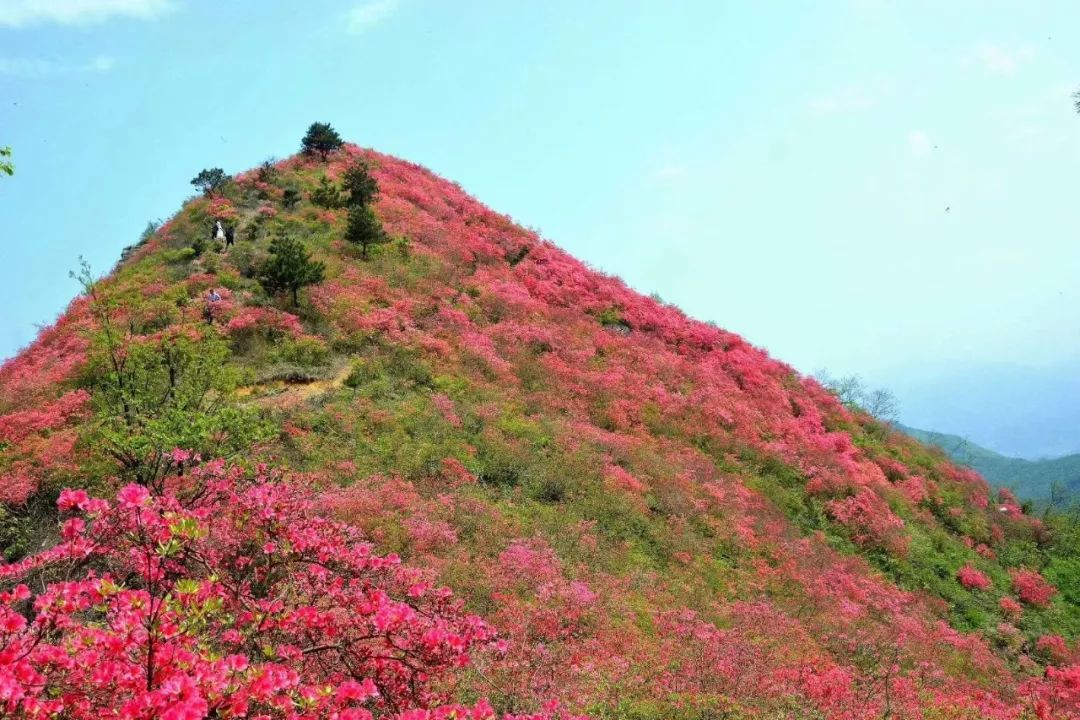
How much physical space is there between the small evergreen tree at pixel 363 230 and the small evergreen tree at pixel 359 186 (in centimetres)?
327

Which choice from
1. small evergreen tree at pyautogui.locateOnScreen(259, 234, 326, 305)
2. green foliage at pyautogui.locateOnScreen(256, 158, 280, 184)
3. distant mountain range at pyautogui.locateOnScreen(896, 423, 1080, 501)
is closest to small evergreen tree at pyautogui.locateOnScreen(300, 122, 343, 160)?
green foliage at pyautogui.locateOnScreen(256, 158, 280, 184)

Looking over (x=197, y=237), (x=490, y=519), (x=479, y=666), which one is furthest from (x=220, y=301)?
(x=479, y=666)

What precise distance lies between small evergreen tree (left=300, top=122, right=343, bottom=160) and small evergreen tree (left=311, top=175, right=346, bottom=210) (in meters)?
6.35

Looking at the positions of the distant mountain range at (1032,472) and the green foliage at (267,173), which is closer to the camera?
the green foliage at (267,173)

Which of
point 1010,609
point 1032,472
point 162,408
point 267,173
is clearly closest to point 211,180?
point 267,173

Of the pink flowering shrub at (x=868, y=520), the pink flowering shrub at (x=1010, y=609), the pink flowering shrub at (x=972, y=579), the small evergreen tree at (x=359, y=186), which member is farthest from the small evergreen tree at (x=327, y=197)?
the pink flowering shrub at (x=1010, y=609)

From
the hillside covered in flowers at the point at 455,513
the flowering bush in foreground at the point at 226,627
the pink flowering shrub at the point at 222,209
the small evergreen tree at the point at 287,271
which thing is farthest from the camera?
the pink flowering shrub at the point at 222,209

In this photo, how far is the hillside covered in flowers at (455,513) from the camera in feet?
17.1

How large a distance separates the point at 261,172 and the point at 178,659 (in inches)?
1200

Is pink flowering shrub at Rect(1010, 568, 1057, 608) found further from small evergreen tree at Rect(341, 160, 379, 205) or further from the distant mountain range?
the distant mountain range

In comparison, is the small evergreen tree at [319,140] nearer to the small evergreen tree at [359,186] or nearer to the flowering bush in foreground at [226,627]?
the small evergreen tree at [359,186]

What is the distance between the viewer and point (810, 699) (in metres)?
9.85

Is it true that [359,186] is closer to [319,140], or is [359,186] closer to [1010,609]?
[319,140]

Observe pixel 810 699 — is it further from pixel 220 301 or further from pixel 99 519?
pixel 220 301
